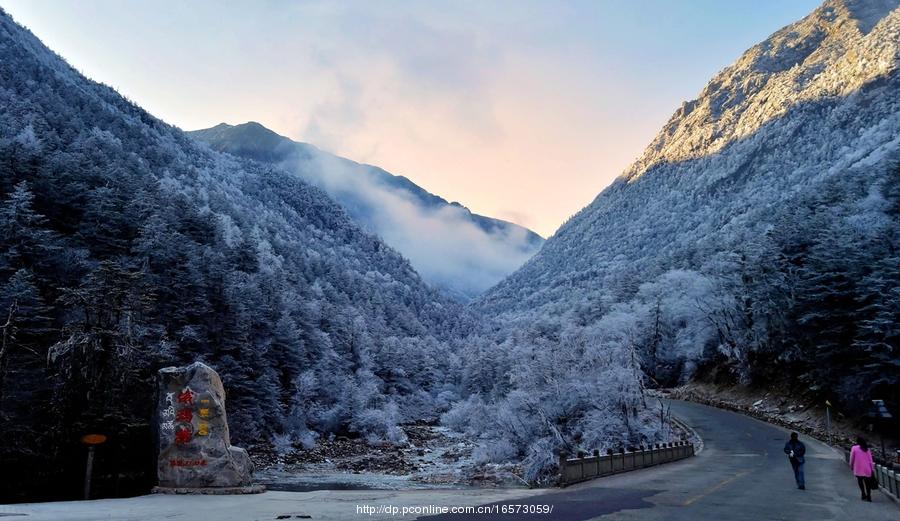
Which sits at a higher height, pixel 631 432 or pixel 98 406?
pixel 98 406

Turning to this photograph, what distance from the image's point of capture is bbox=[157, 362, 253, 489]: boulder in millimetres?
14281

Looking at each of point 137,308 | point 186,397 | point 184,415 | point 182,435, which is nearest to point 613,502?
point 182,435

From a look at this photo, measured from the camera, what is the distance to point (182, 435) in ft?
47.4

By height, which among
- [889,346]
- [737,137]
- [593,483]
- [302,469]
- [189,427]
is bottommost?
[302,469]

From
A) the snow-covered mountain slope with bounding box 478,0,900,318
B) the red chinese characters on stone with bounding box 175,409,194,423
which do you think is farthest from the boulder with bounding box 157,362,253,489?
the snow-covered mountain slope with bounding box 478,0,900,318

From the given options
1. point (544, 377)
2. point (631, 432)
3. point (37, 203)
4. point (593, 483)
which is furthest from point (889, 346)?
point (37, 203)

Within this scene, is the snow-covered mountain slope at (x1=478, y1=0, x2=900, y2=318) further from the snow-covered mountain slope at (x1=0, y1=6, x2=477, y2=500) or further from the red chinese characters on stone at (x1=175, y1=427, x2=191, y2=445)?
the red chinese characters on stone at (x1=175, y1=427, x2=191, y2=445)

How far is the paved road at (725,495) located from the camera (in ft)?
37.0

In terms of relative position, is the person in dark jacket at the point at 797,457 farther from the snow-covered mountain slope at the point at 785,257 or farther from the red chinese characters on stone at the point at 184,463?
the red chinese characters on stone at the point at 184,463

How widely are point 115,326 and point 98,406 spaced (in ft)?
12.3

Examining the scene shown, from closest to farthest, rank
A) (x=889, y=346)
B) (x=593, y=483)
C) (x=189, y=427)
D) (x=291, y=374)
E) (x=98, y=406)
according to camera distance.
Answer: (x=189, y=427), (x=593, y=483), (x=98, y=406), (x=889, y=346), (x=291, y=374)

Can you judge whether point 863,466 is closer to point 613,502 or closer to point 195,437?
point 613,502

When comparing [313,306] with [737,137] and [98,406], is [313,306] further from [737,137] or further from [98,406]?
[737,137]

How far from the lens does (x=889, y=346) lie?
27.1 meters
